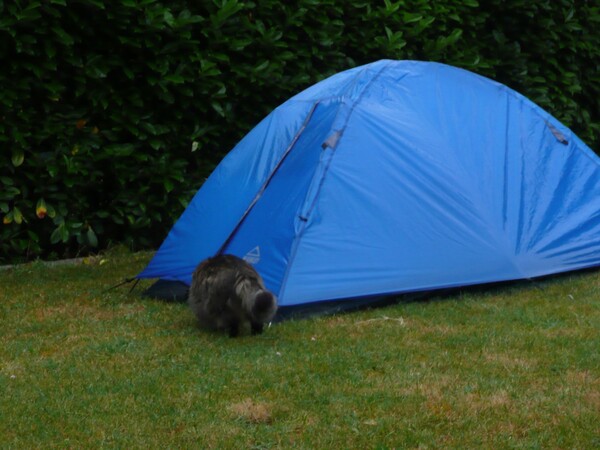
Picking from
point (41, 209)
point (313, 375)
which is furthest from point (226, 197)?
point (313, 375)

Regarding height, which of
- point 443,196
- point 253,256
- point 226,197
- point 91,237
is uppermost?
point 443,196

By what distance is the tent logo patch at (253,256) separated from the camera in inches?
258

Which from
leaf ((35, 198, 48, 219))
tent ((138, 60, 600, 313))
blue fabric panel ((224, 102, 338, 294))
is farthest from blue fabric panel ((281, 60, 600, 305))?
leaf ((35, 198, 48, 219))

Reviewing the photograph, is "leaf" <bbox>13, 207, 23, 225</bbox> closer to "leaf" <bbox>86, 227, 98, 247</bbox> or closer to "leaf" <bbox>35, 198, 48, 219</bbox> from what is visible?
"leaf" <bbox>35, 198, 48, 219</bbox>

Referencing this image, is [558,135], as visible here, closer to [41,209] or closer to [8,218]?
[41,209]

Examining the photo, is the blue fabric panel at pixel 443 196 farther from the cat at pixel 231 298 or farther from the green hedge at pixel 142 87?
the green hedge at pixel 142 87

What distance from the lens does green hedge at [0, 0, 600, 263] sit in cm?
792

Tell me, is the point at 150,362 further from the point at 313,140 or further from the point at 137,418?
the point at 313,140

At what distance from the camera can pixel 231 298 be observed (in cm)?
580

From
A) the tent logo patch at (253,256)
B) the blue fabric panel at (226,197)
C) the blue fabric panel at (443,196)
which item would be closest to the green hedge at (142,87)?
the blue fabric panel at (226,197)

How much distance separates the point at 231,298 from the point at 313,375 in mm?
862

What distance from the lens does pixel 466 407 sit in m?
4.67

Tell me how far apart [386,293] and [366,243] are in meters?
0.34

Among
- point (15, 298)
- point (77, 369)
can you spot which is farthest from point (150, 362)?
point (15, 298)
